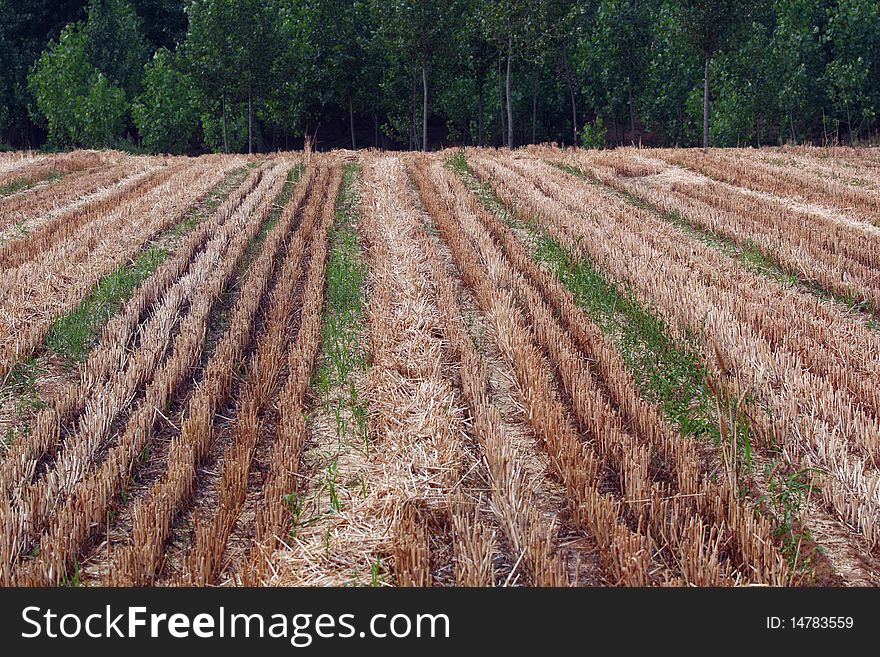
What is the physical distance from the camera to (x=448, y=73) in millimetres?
35344

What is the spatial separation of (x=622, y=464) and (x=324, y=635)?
185 cm

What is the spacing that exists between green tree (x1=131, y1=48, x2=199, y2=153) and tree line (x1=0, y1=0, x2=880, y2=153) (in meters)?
0.10

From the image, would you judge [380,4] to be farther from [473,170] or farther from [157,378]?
[157,378]

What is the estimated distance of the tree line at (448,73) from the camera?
98.5ft

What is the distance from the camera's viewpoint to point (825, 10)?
37500 millimetres

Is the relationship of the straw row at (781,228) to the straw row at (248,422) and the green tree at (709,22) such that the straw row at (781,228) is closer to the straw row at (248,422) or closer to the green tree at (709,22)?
the straw row at (248,422)

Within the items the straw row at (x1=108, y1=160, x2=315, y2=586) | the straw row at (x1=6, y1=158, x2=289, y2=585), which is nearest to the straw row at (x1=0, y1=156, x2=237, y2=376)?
the straw row at (x1=6, y1=158, x2=289, y2=585)

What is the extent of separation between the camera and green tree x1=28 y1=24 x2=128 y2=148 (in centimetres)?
3503

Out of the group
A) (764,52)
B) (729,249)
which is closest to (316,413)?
(729,249)

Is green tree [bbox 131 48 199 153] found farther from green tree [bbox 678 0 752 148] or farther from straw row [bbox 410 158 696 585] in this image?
straw row [bbox 410 158 696 585]

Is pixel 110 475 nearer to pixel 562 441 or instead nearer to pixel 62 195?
pixel 562 441

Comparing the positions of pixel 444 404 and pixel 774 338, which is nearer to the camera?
pixel 444 404

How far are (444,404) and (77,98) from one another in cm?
3832

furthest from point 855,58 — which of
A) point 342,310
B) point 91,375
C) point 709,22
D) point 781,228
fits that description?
point 91,375
